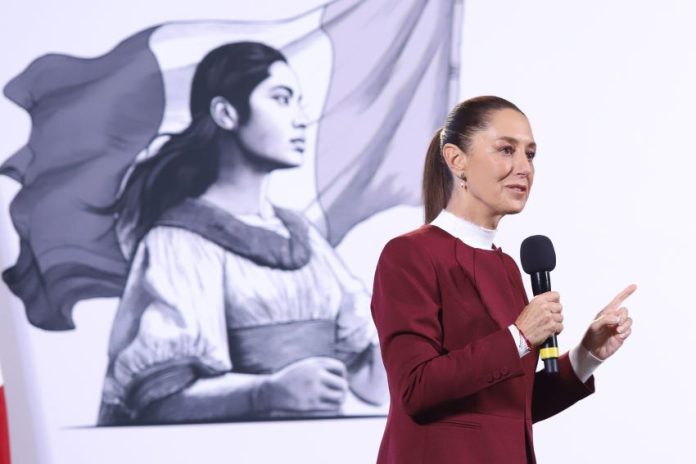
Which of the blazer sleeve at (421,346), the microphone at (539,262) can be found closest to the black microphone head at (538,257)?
the microphone at (539,262)

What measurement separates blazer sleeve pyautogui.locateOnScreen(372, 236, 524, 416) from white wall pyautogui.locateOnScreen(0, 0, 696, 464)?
173 centimetres

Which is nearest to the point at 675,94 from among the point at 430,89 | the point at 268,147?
the point at 430,89

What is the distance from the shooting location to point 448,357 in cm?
176

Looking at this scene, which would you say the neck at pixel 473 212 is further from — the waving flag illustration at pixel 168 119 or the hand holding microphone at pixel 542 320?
the waving flag illustration at pixel 168 119

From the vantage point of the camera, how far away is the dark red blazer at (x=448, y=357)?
174cm

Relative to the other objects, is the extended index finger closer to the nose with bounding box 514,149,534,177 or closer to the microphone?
the microphone

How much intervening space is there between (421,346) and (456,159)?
17.4 inches

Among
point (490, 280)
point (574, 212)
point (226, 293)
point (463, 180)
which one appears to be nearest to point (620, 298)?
point (490, 280)

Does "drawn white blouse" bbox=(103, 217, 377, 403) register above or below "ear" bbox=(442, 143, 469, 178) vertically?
below

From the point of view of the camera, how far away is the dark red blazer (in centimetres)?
174

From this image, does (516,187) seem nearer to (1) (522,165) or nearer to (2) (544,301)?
(1) (522,165)

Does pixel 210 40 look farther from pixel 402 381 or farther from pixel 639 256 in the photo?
pixel 402 381

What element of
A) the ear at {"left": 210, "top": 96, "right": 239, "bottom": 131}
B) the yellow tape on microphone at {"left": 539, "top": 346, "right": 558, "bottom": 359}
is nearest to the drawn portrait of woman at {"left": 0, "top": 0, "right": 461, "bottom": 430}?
the ear at {"left": 210, "top": 96, "right": 239, "bottom": 131}

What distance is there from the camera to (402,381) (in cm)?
178
